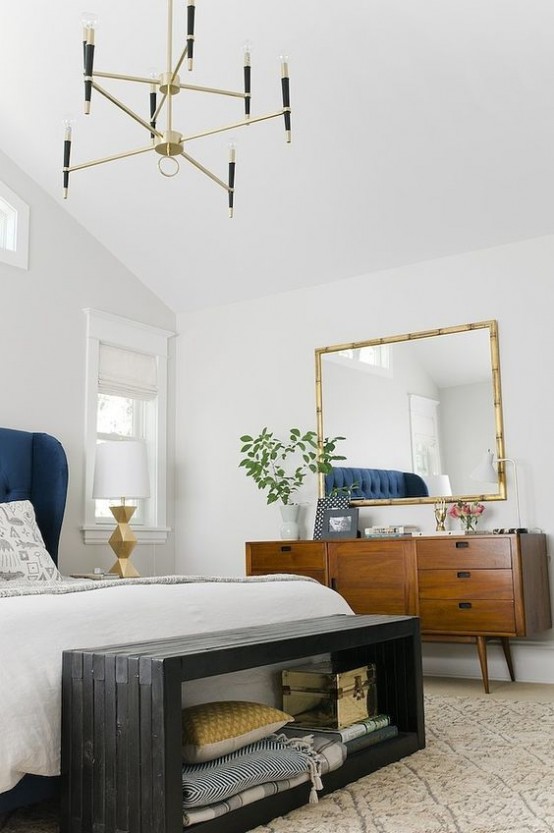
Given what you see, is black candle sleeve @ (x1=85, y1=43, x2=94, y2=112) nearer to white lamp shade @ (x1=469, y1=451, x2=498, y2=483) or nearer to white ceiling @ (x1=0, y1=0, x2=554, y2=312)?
white ceiling @ (x1=0, y1=0, x2=554, y2=312)

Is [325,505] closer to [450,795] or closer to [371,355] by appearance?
[371,355]

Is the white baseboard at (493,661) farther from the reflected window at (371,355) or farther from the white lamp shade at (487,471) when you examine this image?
the reflected window at (371,355)

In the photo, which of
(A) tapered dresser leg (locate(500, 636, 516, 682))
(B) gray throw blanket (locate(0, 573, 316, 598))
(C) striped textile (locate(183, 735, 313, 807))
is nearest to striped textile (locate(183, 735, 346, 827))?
(C) striped textile (locate(183, 735, 313, 807))

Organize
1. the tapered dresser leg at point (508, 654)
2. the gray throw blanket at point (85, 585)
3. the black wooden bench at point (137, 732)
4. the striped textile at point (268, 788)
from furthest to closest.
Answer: the tapered dresser leg at point (508, 654), the gray throw blanket at point (85, 585), the striped textile at point (268, 788), the black wooden bench at point (137, 732)

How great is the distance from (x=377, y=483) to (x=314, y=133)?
6.66 ft

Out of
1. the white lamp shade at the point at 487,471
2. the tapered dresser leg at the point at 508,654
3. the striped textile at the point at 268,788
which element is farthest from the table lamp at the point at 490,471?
the striped textile at the point at 268,788

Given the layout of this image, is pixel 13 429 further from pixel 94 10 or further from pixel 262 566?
pixel 94 10

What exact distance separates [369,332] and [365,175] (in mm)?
1052

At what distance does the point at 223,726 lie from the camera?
226 centimetres

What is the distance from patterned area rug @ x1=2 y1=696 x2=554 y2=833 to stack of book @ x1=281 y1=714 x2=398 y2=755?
98mm

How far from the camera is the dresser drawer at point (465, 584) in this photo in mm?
4195

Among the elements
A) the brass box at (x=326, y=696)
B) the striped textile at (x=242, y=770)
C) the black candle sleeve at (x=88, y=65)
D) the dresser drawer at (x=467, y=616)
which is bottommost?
the striped textile at (x=242, y=770)

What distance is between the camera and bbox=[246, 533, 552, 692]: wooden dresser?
13.7ft

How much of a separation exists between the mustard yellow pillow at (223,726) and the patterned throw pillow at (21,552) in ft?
4.92
